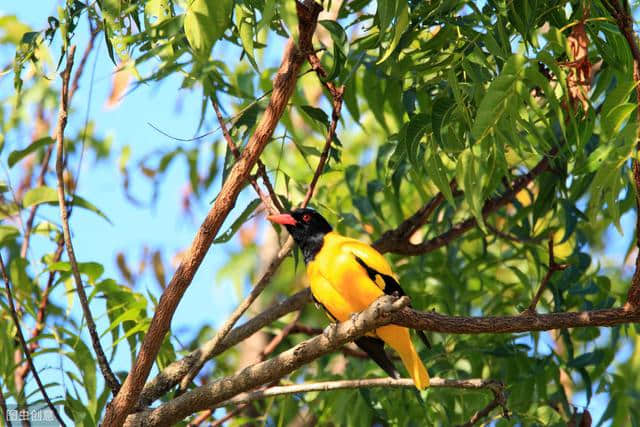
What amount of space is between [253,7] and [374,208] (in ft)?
6.51

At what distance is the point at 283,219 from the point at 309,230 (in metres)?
0.64

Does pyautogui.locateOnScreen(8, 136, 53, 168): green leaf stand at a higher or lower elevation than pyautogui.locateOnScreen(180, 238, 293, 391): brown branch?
higher

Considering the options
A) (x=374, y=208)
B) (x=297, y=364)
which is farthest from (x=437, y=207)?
(x=297, y=364)

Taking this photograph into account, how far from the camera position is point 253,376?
3271 millimetres

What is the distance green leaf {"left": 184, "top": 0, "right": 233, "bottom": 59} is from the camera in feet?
8.43

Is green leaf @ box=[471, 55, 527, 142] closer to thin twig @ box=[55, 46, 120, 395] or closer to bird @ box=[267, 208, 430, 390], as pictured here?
thin twig @ box=[55, 46, 120, 395]

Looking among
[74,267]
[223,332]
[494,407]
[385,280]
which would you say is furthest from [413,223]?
[74,267]

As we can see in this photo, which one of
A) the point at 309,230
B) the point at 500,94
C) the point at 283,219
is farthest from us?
→ the point at 309,230

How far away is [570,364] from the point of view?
14.1 ft

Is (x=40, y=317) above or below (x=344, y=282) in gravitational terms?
above

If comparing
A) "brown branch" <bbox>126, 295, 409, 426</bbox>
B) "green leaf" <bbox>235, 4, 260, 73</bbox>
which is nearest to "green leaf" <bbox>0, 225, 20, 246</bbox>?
"brown branch" <bbox>126, 295, 409, 426</bbox>

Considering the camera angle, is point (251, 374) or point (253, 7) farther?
point (251, 374)

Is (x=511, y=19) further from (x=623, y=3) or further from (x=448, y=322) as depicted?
(x=448, y=322)

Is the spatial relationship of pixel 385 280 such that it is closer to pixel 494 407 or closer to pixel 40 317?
pixel 494 407
